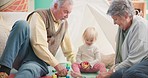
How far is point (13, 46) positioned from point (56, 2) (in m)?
0.42

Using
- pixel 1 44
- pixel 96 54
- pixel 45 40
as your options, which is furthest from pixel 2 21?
pixel 96 54

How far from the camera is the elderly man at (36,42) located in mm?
1437

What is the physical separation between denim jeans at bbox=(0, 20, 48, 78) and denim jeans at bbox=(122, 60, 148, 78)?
50cm

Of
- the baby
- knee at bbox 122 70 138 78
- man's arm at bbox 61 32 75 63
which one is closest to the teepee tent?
the baby

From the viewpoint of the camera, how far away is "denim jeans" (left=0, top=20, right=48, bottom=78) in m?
1.42

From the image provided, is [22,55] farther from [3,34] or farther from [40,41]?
[3,34]

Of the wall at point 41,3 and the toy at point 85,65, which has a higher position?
the wall at point 41,3

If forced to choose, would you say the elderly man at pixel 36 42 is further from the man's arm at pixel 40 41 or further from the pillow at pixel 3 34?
the pillow at pixel 3 34

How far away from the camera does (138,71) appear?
1357 mm

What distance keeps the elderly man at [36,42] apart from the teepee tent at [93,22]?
453 mm

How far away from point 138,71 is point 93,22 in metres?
1.03

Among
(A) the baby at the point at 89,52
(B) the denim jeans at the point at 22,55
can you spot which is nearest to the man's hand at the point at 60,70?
(B) the denim jeans at the point at 22,55

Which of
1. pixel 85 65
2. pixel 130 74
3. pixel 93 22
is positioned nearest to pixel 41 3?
pixel 93 22

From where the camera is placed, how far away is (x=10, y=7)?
7.39ft
